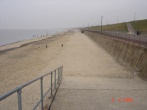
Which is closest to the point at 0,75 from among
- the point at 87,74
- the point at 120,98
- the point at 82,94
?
the point at 87,74

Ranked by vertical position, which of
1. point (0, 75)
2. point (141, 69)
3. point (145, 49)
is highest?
point (145, 49)

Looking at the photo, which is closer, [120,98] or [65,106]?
[65,106]

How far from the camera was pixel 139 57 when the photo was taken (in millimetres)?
13750

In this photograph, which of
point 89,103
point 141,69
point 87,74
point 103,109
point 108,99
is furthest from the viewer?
point 87,74

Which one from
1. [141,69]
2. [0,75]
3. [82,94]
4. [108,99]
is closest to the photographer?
[108,99]

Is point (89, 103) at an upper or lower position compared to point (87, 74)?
upper

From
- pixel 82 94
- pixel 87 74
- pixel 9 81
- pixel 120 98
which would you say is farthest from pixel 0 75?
pixel 120 98

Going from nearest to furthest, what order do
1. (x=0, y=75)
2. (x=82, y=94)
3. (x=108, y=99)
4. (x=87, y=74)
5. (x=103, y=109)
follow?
(x=103, y=109), (x=108, y=99), (x=82, y=94), (x=87, y=74), (x=0, y=75)

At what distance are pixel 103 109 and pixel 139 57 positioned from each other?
31.2 ft

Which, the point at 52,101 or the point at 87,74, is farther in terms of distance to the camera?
the point at 87,74

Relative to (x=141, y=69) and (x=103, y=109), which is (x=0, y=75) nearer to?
(x=141, y=69)

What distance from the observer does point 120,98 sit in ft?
21.0

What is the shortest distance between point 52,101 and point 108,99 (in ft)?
6.11

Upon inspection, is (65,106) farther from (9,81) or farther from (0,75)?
(0,75)
